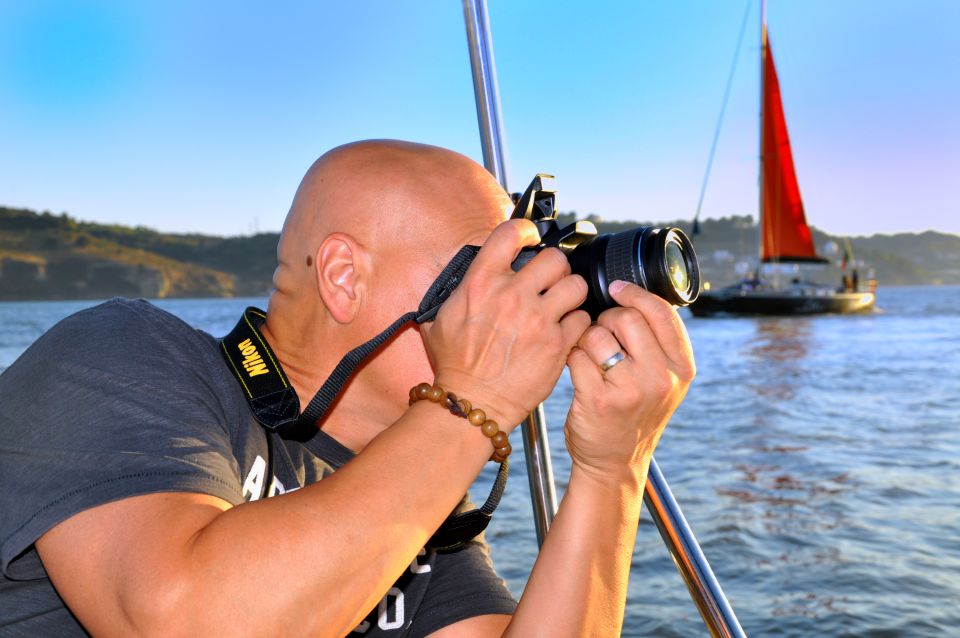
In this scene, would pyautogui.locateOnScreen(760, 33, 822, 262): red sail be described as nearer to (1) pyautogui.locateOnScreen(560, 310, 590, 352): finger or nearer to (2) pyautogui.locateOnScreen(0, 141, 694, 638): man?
(2) pyautogui.locateOnScreen(0, 141, 694, 638): man

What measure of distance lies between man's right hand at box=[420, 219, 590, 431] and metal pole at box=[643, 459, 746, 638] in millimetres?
301

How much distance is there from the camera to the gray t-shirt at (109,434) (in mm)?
765

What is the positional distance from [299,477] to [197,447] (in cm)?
26

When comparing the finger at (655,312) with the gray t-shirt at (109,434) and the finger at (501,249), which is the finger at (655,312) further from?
the gray t-shirt at (109,434)

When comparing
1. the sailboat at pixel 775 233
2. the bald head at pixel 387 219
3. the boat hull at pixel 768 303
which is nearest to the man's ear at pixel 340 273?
the bald head at pixel 387 219

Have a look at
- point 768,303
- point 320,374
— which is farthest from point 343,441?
point 768,303

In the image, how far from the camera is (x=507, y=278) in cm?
88

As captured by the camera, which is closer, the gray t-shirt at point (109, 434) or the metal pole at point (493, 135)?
the gray t-shirt at point (109, 434)

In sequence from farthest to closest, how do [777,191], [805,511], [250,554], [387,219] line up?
[777,191], [805,511], [387,219], [250,554]

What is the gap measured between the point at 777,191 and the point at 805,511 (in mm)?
26300

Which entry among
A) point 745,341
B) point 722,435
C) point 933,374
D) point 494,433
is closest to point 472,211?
point 494,433

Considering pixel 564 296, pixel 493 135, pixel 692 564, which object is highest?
pixel 493 135

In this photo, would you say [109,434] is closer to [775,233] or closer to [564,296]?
[564,296]

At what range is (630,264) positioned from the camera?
994mm
